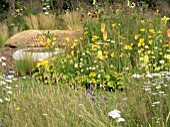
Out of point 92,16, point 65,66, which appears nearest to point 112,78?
point 65,66

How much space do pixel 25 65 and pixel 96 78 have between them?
5.62 ft

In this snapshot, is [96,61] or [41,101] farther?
[96,61]

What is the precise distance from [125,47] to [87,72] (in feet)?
2.38

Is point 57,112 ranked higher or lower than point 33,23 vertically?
lower

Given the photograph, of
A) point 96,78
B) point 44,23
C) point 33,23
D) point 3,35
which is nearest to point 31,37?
point 3,35

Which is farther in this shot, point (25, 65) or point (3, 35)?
point (3, 35)

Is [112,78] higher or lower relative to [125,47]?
lower

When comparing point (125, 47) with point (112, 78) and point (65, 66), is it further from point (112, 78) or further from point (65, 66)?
point (65, 66)

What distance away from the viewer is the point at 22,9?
1574 cm

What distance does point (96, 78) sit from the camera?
657 cm

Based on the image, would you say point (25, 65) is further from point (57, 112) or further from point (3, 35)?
point (3, 35)

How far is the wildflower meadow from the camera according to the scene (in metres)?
3.68

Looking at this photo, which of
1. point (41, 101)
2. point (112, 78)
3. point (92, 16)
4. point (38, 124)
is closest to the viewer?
point (38, 124)

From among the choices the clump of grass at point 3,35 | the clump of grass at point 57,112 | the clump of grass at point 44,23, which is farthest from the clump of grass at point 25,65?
the clump of grass at point 44,23
